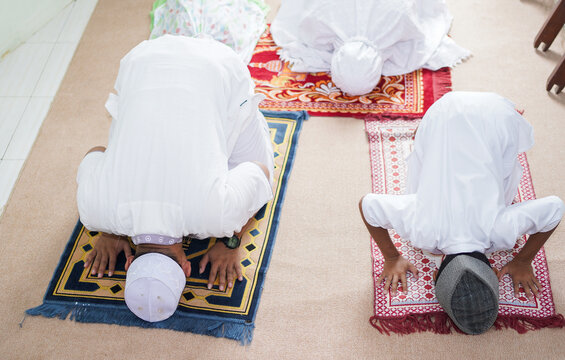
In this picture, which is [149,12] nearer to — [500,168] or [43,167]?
[43,167]

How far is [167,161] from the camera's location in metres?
1.67

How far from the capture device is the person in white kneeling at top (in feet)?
5.43

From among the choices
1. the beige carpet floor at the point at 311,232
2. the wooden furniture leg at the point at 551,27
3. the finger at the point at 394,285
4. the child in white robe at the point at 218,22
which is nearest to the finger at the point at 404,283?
the finger at the point at 394,285

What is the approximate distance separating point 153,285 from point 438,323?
0.98 meters

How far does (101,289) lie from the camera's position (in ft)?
6.64

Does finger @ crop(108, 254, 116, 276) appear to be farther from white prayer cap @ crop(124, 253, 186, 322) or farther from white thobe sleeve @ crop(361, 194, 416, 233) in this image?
white thobe sleeve @ crop(361, 194, 416, 233)

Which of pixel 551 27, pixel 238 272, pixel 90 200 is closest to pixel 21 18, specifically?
pixel 90 200

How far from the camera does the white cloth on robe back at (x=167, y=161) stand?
1.66m

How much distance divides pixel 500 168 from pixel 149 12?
2458 mm

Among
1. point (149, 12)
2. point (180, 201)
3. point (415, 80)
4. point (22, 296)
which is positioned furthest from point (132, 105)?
point (149, 12)

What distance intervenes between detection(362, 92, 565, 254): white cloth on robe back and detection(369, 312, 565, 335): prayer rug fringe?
0.28 meters

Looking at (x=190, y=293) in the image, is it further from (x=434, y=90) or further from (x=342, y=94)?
(x=434, y=90)

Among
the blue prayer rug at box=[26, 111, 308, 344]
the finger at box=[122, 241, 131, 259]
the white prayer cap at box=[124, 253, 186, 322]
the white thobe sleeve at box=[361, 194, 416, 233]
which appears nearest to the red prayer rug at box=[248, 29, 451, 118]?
the blue prayer rug at box=[26, 111, 308, 344]

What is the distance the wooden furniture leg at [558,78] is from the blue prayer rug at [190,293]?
1414mm
